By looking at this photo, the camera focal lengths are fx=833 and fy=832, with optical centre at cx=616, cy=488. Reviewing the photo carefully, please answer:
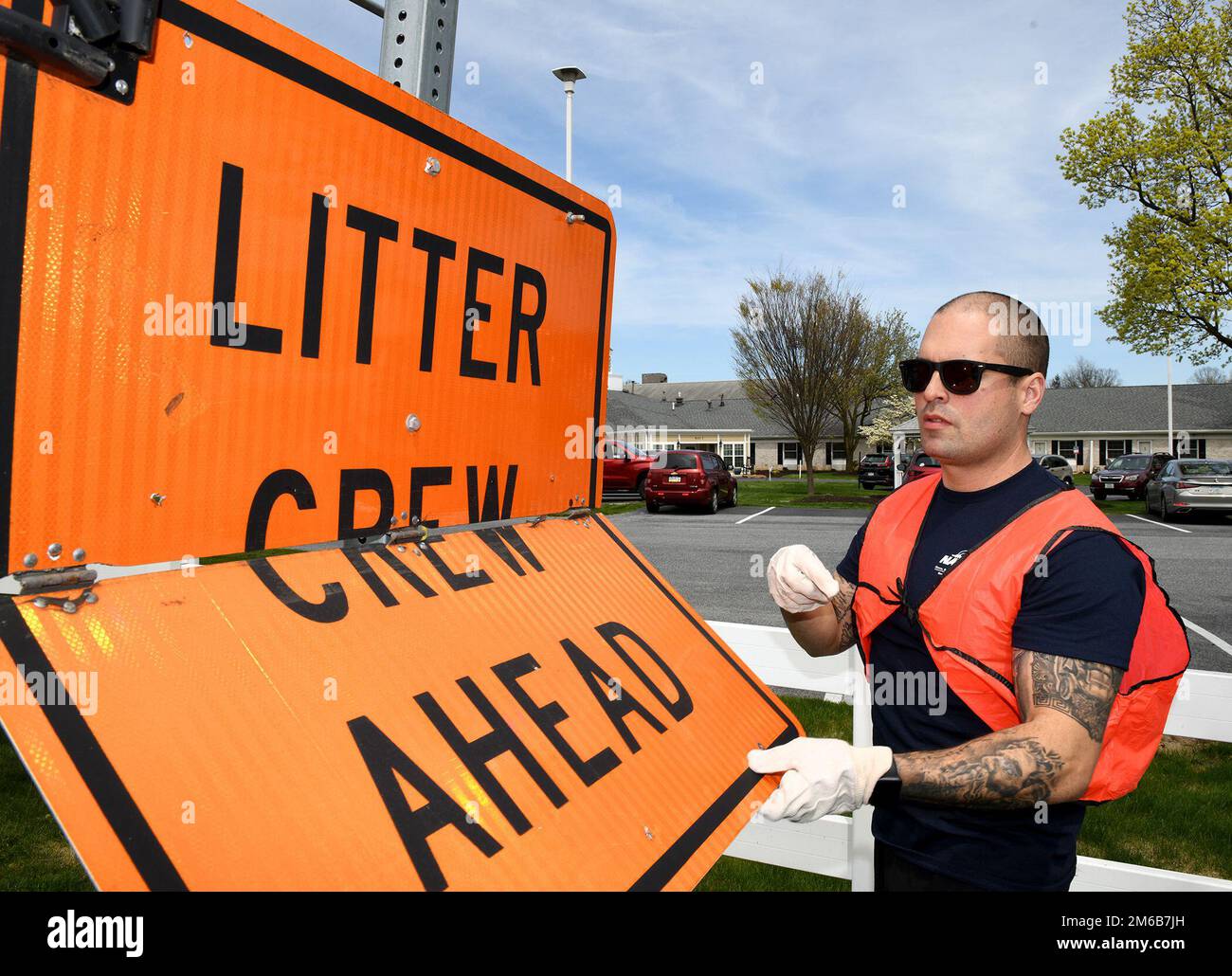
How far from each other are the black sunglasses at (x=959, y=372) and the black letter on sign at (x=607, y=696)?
98 centimetres

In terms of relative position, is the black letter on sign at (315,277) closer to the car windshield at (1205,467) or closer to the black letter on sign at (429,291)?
the black letter on sign at (429,291)

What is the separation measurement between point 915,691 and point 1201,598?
9.74m

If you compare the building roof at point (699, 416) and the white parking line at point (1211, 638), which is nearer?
the white parking line at point (1211, 638)

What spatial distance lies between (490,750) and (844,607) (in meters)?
1.42

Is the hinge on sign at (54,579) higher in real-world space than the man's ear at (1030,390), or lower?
lower

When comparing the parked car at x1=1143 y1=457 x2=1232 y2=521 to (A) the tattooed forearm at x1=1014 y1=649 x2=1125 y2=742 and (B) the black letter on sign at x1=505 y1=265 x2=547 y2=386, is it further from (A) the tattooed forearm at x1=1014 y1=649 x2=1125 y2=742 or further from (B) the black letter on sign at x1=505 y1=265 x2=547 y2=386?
(B) the black letter on sign at x1=505 y1=265 x2=547 y2=386

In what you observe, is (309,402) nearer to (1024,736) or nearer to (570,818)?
(570,818)

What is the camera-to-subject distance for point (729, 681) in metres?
1.90

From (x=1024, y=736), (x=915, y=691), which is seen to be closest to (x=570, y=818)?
(x=1024, y=736)

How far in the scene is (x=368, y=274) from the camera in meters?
1.41

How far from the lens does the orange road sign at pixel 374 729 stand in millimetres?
888

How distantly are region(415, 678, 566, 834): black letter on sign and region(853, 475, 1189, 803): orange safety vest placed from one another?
1.02 meters

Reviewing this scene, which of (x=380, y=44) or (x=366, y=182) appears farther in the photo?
(x=380, y=44)

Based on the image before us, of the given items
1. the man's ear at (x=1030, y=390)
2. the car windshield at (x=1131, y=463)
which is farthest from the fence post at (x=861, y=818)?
the car windshield at (x=1131, y=463)
